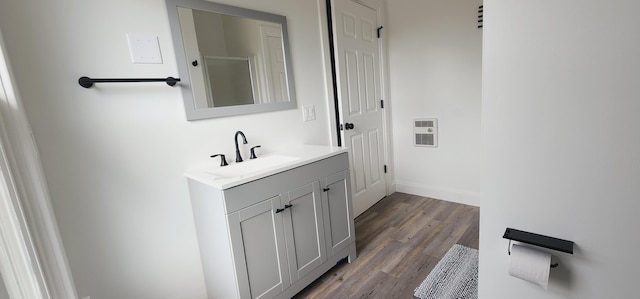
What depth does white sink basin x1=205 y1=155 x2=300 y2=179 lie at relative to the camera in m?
1.53

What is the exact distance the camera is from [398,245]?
7.16 ft

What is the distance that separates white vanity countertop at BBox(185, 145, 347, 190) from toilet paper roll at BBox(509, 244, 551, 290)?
1075 millimetres

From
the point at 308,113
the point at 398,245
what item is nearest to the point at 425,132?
the point at 398,245

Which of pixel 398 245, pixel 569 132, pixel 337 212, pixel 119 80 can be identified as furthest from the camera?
pixel 398 245

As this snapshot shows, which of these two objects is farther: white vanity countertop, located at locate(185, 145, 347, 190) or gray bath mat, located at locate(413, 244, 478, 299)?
gray bath mat, located at locate(413, 244, 478, 299)

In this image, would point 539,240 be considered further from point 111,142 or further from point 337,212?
point 111,142

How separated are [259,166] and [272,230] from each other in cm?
43

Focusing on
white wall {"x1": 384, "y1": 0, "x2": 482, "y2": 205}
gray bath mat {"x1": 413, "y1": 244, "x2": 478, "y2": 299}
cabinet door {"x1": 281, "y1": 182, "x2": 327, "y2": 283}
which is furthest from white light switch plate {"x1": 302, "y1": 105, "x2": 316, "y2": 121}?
gray bath mat {"x1": 413, "y1": 244, "x2": 478, "y2": 299}

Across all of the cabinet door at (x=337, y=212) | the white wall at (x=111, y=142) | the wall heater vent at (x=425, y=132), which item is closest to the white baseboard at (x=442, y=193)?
the wall heater vent at (x=425, y=132)

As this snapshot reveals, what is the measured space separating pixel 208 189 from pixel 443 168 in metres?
2.45

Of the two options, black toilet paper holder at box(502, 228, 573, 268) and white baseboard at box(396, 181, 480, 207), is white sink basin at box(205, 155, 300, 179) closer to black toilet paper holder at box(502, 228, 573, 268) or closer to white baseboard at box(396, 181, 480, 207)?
black toilet paper holder at box(502, 228, 573, 268)

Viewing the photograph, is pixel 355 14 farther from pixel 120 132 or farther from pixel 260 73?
pixel 120 132

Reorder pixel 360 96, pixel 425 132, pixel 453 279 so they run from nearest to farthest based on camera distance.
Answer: pixel 453 279 < pixel 360 96 < pixel 425 132

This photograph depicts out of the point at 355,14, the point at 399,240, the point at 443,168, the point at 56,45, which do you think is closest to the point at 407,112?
the point at 443,168
